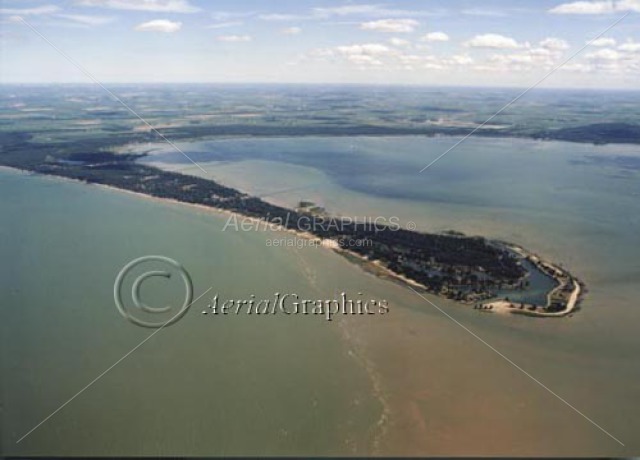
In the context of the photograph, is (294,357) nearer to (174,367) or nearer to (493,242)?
(174,367)

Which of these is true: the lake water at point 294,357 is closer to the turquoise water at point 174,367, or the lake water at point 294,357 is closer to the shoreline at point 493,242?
the turquoise water at point 174,367

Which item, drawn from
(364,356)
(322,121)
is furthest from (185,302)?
(322,121)

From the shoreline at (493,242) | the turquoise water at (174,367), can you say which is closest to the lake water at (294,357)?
the turquoise water at (174,367)

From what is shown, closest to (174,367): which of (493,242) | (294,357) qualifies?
(294,357)

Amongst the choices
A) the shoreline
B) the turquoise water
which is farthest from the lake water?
the shoreline

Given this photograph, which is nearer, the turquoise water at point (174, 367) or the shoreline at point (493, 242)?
the turquoise water at point (174, 367)

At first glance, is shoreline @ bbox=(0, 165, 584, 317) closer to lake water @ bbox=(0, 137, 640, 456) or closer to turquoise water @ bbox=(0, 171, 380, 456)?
lake water @ bbox=(0, 137, 640, 456)

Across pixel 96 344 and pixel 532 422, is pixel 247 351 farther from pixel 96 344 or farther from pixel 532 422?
pixel 532 422

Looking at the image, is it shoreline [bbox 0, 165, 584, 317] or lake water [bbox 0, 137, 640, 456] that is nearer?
lake water [bbox 0, 137, 640, 456]
